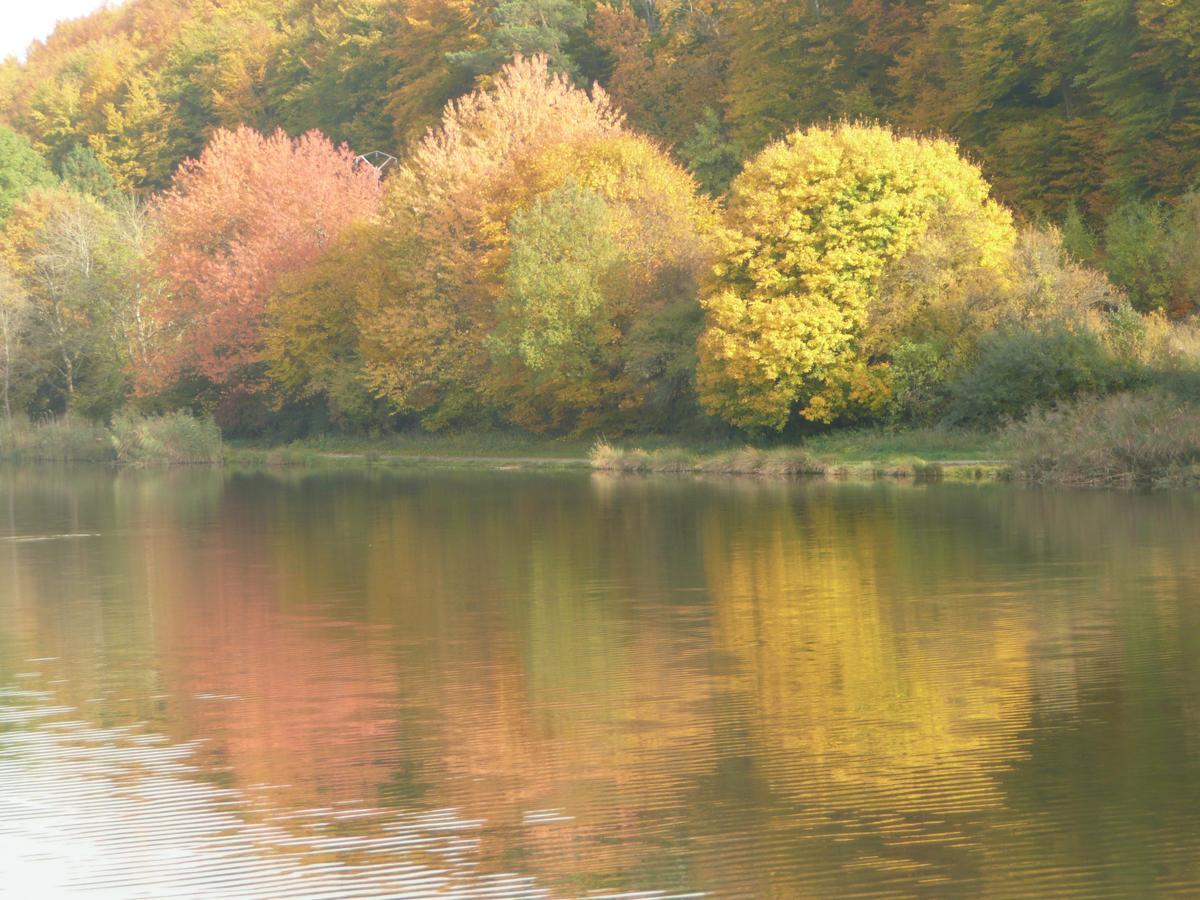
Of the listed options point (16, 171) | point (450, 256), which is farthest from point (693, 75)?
point (16, 171)

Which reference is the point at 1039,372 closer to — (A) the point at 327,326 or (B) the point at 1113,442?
(B) the point at 1113,442

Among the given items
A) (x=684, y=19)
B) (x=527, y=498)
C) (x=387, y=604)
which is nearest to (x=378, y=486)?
(x=527, y=498)

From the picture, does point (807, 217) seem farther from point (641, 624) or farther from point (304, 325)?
point (641, 624)

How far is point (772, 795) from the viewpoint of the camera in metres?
10.9

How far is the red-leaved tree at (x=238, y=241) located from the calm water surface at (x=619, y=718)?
4006 centimetres

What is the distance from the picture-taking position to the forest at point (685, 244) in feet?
148

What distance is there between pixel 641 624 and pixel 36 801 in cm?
826

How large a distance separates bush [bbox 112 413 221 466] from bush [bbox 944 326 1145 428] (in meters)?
31.9

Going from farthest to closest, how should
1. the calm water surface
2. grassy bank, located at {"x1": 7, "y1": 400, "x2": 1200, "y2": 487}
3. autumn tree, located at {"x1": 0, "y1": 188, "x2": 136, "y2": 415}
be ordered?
autumn tree, located at {"x1": 0, "y1": 188, "x2": 136, "y2": 415} → grassy bank, located at {"x1": 7, "y1": 400, "x2": 1200, "y2": 487} → the calm water surface

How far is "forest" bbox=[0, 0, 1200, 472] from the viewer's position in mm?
45156

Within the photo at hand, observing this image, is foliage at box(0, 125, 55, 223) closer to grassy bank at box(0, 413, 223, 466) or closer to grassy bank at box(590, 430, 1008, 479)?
grassy bank at box(0, 413, 223, 466)

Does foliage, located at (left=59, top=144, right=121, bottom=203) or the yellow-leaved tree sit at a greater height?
foliage, located at (left=59, top=144, right=121, bottom=203)

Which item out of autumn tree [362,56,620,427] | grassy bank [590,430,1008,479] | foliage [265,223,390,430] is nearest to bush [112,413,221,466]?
foliage [265,223,390,430]

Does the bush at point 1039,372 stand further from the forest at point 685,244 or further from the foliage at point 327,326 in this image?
the foliage at point 327,326
